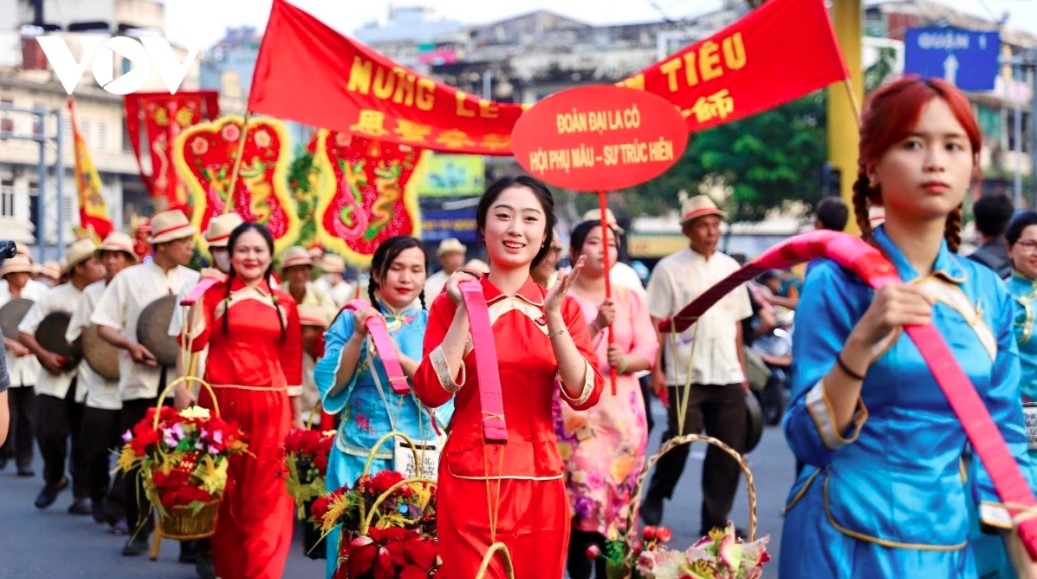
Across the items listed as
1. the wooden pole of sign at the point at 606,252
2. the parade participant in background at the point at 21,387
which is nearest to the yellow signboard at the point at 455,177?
the parade participant in background at the point at 21,387

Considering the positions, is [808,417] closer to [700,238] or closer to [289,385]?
[289,385]

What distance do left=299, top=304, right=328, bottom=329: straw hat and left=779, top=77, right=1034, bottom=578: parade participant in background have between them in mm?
7484

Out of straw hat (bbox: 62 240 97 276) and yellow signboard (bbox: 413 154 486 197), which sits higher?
yellow signboard (bbox: 413 154 486 197)

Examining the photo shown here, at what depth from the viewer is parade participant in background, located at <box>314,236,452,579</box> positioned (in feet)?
22.4

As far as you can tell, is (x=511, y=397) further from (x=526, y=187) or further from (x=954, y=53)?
(x=954, y=53)

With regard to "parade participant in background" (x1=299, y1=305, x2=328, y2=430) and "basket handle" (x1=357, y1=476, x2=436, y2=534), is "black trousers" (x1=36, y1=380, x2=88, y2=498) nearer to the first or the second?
"parade participant in background" (x1=299, y1=305, x2=328, y2=430)

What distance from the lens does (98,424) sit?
10.6m

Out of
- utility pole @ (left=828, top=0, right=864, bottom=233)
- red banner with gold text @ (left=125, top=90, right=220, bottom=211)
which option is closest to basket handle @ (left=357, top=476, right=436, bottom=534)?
utility pole @ (left=828, top=0, right=864, bottom=233)


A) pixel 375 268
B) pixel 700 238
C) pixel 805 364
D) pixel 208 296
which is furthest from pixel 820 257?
pixel 700 238

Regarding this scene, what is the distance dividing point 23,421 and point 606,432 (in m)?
7.94

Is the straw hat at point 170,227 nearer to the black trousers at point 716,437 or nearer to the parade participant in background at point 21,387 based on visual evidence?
the black trousers at point 716,437

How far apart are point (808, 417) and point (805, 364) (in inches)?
5.9

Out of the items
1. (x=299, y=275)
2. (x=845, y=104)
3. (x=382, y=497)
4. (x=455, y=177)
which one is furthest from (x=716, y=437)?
(x=455, y=177)

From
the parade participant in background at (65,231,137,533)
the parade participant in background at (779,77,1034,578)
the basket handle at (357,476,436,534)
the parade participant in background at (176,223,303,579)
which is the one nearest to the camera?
the parade participant in background at (779,77,1034,578)
